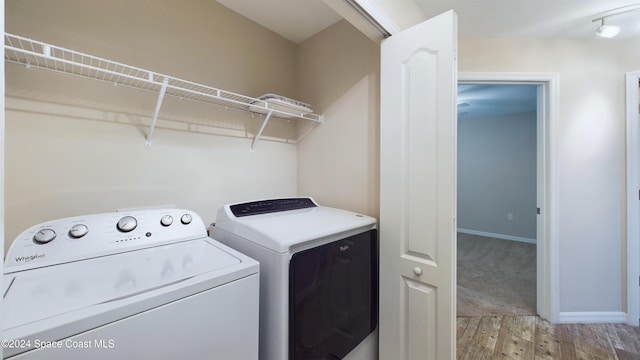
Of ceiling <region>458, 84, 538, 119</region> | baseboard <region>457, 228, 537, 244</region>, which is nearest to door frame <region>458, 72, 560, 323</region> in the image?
ceiling <region>458, 84, 538, 119</region>

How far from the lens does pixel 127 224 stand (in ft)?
3.49

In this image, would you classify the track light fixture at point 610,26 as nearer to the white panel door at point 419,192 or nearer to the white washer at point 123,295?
the white panel door at point 419,192

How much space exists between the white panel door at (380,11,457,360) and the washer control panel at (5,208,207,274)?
3.40ft

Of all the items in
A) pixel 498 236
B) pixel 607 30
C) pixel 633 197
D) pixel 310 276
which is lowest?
pixel 498 236

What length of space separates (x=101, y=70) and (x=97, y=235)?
0.65 metres

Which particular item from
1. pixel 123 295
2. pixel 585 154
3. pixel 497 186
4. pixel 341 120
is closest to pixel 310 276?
pixel 123 295

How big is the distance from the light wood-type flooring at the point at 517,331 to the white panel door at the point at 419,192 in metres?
0.79

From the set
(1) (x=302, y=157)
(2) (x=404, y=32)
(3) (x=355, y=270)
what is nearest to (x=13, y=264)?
(3) (x=355, y=270)

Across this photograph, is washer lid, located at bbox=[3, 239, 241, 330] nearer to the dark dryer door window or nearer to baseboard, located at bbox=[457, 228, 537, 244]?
the dark dryer door window

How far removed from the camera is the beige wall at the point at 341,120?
1.61m

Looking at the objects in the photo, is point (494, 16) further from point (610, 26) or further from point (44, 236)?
point (44, 236)

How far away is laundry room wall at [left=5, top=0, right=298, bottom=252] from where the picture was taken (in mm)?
1023

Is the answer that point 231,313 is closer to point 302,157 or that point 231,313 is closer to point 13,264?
point 13,264

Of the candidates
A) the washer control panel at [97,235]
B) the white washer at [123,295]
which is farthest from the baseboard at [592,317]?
the washer control panel at [97,235]
